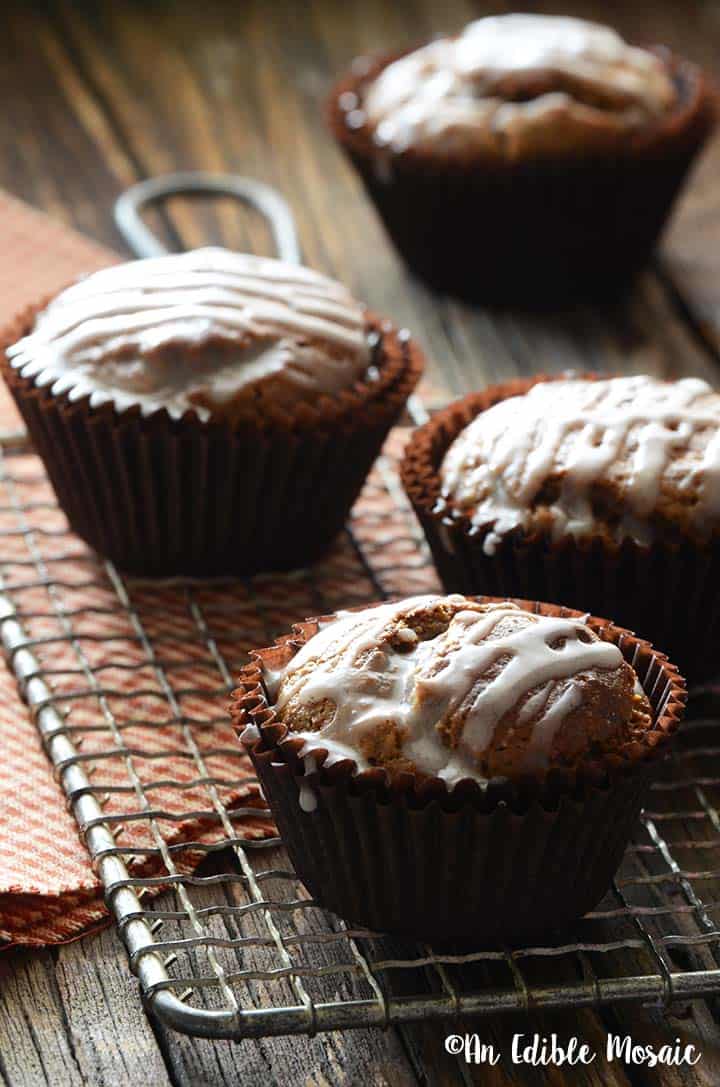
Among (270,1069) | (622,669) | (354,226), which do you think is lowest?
(354,226)

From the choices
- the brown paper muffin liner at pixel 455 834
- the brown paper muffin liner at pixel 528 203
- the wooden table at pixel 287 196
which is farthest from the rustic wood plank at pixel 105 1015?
the brown paper muffin liner at pixel 528 203

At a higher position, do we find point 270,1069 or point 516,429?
point 516,429

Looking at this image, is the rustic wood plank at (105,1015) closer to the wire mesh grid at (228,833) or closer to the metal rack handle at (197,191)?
the wire mesh grid at (228,833)

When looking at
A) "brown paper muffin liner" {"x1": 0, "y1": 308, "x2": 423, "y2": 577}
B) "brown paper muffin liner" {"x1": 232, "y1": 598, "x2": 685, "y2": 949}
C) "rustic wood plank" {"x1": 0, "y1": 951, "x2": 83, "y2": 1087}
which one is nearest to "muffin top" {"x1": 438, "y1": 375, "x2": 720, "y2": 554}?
"brown paper muffin liner" {"x1": 0, "y1": 308, "x2": 423, "y2": 577}

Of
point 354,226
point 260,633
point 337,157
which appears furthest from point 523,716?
point 337,157

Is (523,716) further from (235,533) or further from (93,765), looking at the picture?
(235,533)

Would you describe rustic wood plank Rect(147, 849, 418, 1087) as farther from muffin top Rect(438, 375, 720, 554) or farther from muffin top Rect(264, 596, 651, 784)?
muffin top Rect(438, 375, 720, 554)

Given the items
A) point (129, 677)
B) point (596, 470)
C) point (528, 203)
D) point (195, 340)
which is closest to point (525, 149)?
point (528, 203)
